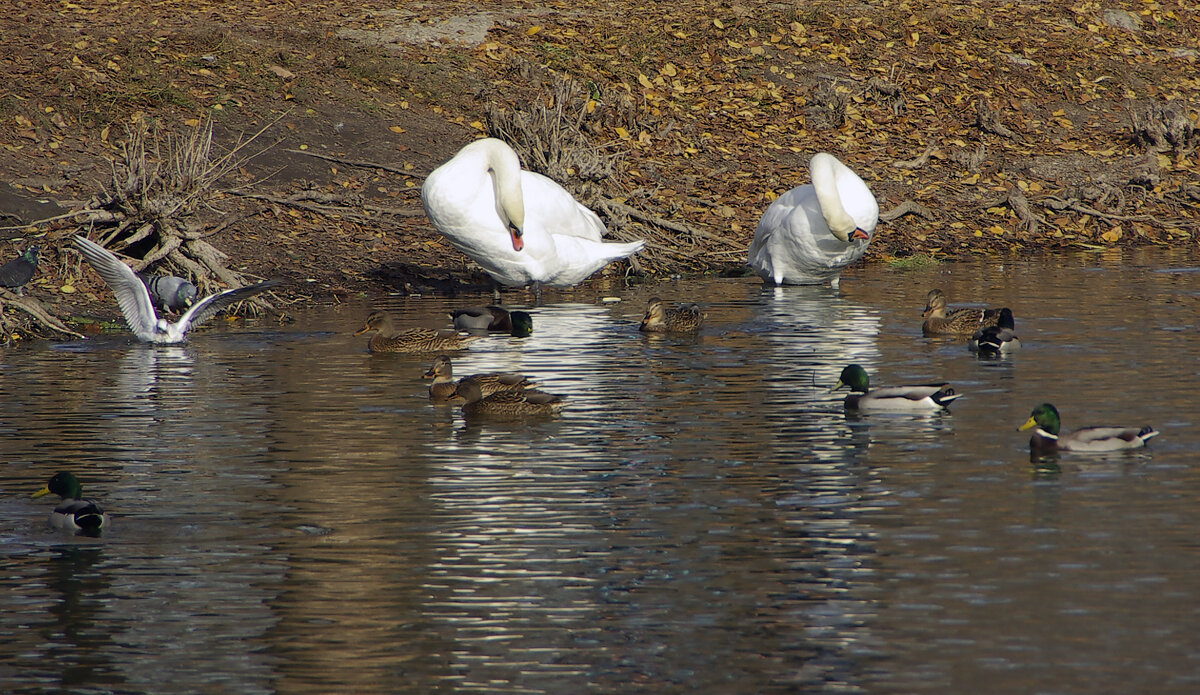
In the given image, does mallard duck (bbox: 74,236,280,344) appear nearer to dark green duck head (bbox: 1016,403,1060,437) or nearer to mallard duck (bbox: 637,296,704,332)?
mallard duck (bbox: 637,296,704,332)

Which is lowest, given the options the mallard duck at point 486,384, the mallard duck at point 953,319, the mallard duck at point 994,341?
the mallard duck at point 486,384

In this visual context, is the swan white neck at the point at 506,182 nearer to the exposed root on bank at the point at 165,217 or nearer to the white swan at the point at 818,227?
the exposed root on bank at the point at 165,217

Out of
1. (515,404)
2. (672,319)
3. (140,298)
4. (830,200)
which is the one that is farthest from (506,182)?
(515,404)

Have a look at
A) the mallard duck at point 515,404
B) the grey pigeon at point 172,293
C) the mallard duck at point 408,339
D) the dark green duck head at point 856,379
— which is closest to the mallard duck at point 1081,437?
the dark green duck head at point 856,379

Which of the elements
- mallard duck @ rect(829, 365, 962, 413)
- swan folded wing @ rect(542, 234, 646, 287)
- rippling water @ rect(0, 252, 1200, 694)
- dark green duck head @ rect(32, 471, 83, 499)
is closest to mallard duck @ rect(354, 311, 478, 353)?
rippling water @ rect(0, 252, 1200, 694)

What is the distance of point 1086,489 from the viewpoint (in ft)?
29.7

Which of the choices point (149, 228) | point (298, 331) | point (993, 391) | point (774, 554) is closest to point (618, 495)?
point (774, 554)

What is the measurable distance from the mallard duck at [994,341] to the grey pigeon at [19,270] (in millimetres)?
8768

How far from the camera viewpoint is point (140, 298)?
604 inches

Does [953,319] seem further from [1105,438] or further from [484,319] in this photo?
[1105,438]

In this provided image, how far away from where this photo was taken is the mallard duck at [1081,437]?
Answer: 9781 mm

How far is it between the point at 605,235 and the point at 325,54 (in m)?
7.51

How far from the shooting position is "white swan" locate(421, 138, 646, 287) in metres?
17.0

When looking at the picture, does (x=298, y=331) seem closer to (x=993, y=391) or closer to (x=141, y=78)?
(x=993, y=391)
